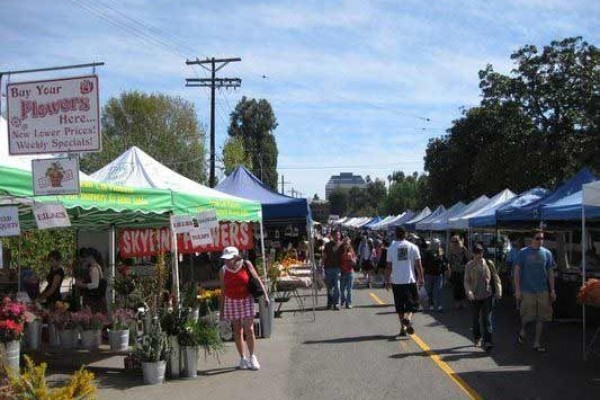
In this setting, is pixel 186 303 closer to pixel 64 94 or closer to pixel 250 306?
pixel 250 306

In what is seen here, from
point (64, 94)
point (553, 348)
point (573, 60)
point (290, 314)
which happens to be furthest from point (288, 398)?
point (573, 60)

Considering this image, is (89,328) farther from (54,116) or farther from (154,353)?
(54,116)

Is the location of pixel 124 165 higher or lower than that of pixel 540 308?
higher

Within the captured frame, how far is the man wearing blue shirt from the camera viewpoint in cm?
1016

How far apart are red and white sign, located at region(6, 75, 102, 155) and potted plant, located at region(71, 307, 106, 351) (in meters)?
3.36

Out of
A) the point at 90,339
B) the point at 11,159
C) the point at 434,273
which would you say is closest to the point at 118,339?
the point at 90,339

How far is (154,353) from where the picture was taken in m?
8.37

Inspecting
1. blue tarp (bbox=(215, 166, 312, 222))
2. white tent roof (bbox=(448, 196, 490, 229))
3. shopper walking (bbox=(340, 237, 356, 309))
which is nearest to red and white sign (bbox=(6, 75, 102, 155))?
blue tarp (bbox=(215, 166, 312, 222))

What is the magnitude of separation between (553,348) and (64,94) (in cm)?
776

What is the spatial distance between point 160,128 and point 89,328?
128ft

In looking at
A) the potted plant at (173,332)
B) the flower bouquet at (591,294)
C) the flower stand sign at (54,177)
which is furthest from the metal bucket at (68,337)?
the flower bouquet at (591,294)

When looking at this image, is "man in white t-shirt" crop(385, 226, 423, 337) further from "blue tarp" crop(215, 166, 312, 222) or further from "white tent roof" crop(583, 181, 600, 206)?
"blue tarp" crop(215, 166, 312, 222)

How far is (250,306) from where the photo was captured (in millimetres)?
9188

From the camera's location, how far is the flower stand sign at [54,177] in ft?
23.5
